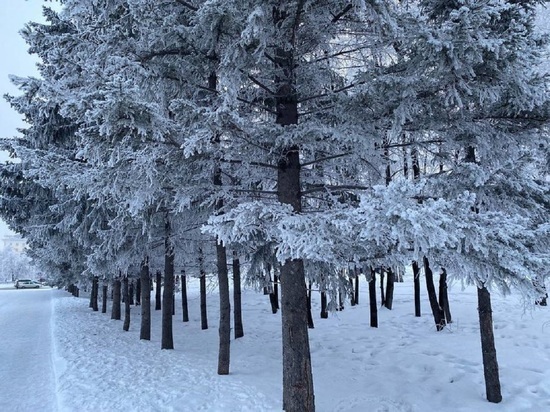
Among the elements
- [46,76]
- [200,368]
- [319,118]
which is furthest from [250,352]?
[46,76]

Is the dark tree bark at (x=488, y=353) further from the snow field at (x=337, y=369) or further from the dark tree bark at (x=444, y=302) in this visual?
the dark tree bark at (x=444, y=302)

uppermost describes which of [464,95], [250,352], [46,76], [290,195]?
[46,76]

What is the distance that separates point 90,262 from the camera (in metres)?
13.1

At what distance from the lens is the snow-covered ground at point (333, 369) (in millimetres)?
6637

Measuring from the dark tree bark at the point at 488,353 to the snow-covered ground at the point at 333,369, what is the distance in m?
0.19

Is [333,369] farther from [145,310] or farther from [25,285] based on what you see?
[25,285]

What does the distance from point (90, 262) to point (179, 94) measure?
30.1 ft

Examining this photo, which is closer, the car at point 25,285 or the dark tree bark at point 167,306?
the dark tree bark at point 167,306

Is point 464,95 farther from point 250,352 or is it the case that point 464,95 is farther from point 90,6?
point 250,352

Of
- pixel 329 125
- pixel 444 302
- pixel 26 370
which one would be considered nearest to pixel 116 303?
pixel 26 370

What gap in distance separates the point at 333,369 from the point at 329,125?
607cm

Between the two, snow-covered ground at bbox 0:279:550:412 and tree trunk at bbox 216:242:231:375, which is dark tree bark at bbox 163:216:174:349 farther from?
tree trunk at bbox 216:242:231:375

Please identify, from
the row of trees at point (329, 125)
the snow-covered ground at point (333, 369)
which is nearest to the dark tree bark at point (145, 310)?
the snow-covered ground at point (333, 369)

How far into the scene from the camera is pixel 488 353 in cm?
659
